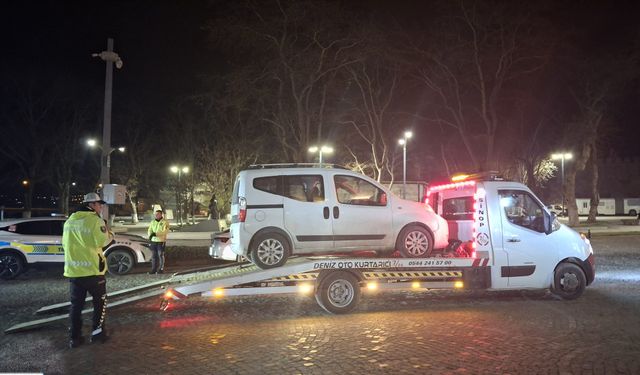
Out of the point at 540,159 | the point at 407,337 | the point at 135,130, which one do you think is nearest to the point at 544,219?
the point at 407,337

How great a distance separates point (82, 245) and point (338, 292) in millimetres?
4153

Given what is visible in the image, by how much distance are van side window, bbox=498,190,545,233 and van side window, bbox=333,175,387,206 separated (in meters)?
2.32

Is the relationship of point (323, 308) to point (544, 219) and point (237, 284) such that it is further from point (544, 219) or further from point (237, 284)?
point (544, 219)

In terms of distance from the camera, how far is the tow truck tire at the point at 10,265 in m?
13.5

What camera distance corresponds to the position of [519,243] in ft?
32.0

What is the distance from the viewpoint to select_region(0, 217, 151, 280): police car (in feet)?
44.7

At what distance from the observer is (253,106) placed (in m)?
29.1

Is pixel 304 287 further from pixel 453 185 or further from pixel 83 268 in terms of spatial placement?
pixel 453 185

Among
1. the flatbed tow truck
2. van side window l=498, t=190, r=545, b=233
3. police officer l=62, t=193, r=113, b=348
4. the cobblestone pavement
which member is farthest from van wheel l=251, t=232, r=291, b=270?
van side window l=498, t=190, r=545, b=233

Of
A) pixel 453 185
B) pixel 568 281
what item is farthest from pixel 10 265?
pixel 568 281

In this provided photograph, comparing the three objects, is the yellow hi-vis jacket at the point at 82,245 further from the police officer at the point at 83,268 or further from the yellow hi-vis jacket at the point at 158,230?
the yellow hi-vis jacket at the point at 158,230

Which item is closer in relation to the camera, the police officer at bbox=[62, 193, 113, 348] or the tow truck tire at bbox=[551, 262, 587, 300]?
the police officer at bbox=[62, 193, 113, 348]

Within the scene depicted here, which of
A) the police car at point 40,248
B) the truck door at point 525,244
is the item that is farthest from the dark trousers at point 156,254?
the truck door at point 525,244

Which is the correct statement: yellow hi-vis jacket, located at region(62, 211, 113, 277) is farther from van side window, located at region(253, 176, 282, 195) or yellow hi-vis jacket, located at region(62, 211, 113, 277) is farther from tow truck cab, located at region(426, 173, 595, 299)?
tow truck cab, located at region(426, 173, 595, 299)
